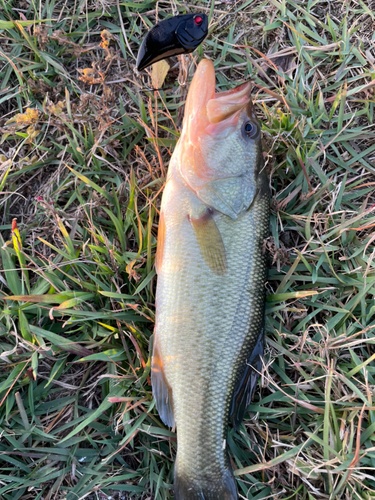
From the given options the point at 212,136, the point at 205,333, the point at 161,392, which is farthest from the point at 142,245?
the point at 161,392

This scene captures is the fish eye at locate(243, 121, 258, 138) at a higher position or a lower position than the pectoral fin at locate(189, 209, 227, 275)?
higher

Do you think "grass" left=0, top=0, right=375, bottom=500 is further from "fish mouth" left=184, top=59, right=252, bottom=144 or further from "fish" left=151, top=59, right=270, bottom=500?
"fish mouth" left=184, top=59, right=252, bottom=144

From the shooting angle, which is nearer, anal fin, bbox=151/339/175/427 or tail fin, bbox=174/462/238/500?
tail fin, bbox=174/462/238/500

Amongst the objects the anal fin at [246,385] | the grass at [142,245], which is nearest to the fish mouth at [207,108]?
the grass at [142,245]

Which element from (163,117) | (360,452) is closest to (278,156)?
(163,117)

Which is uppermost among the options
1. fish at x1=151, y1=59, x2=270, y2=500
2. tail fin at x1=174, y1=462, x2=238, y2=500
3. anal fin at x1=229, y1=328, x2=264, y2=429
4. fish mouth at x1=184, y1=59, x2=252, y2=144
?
fish mouth at x1=184, y1=59, x2=252, y2=144

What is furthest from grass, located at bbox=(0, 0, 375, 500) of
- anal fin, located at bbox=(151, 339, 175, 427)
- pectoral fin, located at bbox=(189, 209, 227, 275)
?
pectoral fin, located at bbox=(189, 209, 227, 275)

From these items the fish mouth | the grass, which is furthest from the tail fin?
the fish mouth
